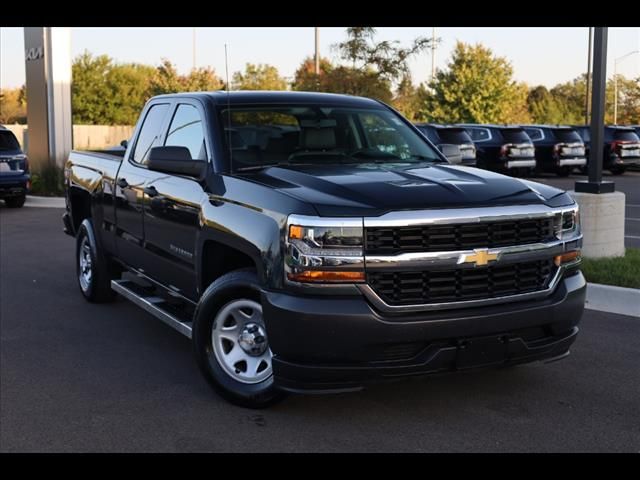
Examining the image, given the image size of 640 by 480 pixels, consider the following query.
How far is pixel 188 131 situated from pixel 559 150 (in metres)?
21.5

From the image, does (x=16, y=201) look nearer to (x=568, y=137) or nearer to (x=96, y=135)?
(x=568, y=137)

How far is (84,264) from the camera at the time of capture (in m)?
7.61

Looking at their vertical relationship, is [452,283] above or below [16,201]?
above

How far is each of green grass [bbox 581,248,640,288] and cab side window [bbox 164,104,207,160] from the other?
4.07 meters

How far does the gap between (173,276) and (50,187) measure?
14076 millimetres

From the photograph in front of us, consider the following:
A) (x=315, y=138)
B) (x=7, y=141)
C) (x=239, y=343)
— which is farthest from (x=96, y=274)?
(x=7, y=141)

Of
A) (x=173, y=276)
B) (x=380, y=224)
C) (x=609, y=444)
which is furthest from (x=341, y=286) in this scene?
(x=173, y=276)

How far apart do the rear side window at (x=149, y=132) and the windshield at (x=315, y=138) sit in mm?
1038

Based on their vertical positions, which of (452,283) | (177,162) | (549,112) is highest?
(549,112)

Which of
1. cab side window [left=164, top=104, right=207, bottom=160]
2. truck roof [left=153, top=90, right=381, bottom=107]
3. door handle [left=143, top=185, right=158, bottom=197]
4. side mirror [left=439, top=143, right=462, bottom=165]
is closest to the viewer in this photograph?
cab side window [left=164, top=104, right=207, bottom=160]

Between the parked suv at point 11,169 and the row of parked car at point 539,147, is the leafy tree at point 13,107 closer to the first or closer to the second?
the row of parked car at point 539,147

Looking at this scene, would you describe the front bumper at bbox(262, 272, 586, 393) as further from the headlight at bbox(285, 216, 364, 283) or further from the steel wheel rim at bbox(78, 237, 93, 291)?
the steel wheel rim at bbox(78, 237, 93, 291)

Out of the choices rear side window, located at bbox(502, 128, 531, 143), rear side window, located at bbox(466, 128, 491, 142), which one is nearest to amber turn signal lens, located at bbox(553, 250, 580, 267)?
rear side window, located at bbox(502, 128, 531, 143)

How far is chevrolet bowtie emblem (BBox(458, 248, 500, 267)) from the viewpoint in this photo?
156 inches
